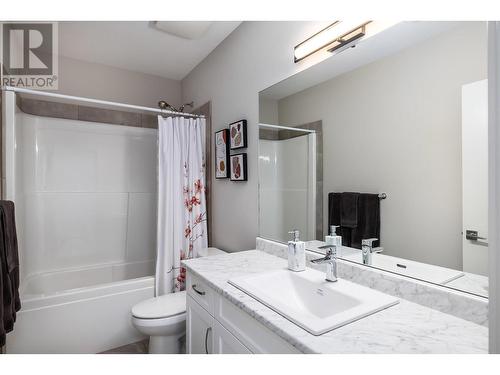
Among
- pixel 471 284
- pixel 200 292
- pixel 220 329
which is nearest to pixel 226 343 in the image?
pixel 220 329

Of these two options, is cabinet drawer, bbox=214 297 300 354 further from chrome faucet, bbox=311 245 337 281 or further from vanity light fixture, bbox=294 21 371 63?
vanity light fixture, bbox=294 21 371 63

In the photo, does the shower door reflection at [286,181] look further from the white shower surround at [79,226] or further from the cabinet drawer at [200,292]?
the white shower surround at [79,226]

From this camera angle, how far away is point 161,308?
185cm

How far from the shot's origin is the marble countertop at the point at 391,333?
0.78m

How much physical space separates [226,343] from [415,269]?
2.75 feet

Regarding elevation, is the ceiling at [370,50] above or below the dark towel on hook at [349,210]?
above

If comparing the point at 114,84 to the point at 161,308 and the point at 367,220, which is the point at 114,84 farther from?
the point at 367,220

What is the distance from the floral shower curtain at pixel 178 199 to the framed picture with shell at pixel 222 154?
0.17 m

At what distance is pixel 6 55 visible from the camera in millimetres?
2143

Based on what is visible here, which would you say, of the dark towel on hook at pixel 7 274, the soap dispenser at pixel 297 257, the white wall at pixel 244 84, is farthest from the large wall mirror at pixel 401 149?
the dark towel on hook at pixel 7 274

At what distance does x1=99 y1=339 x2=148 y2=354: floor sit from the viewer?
206 centimetres

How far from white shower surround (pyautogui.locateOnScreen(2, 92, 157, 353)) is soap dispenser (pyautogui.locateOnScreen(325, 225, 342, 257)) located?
60.7 inches

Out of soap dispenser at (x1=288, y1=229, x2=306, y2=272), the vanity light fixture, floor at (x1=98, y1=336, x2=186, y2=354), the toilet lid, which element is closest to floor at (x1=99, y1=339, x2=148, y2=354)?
floor at (x1=98, y1=336, x2=186, y2=354)
